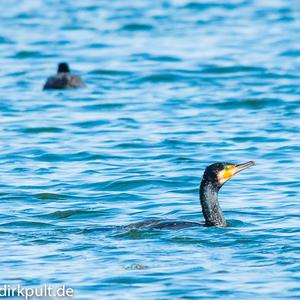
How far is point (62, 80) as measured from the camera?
2716 cm

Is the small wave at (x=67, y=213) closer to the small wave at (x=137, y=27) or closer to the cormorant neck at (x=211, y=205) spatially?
the cormorant neck at (x=211, y=205)

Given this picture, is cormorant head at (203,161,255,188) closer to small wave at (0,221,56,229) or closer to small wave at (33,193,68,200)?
small wave at (0,221,56,229)

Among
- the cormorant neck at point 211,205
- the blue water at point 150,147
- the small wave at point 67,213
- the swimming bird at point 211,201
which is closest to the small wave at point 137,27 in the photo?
the blue water at point 150,147

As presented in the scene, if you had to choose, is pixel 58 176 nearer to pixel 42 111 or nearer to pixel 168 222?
pixel 168 222

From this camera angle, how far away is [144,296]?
39.2 ft

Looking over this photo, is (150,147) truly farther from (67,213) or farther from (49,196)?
(67,213)

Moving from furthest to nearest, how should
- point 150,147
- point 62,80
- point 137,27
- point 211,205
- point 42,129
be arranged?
point 137,27, point 62,80, point 42,129, point 150,147, point 211,205

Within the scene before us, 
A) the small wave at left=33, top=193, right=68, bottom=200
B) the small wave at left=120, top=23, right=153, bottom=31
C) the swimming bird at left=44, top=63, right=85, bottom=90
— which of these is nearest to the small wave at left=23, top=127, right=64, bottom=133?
the swimming bird at left=44, top=63, right=85, bottom=90

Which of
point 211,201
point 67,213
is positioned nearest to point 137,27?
point 67,213

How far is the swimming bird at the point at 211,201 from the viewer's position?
14500 millimetres

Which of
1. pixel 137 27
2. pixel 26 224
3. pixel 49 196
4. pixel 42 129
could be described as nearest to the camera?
pixel 26 224

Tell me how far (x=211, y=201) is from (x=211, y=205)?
0.05m

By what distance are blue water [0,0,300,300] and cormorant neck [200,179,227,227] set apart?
0.23 meters

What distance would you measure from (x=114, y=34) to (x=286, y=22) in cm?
548
